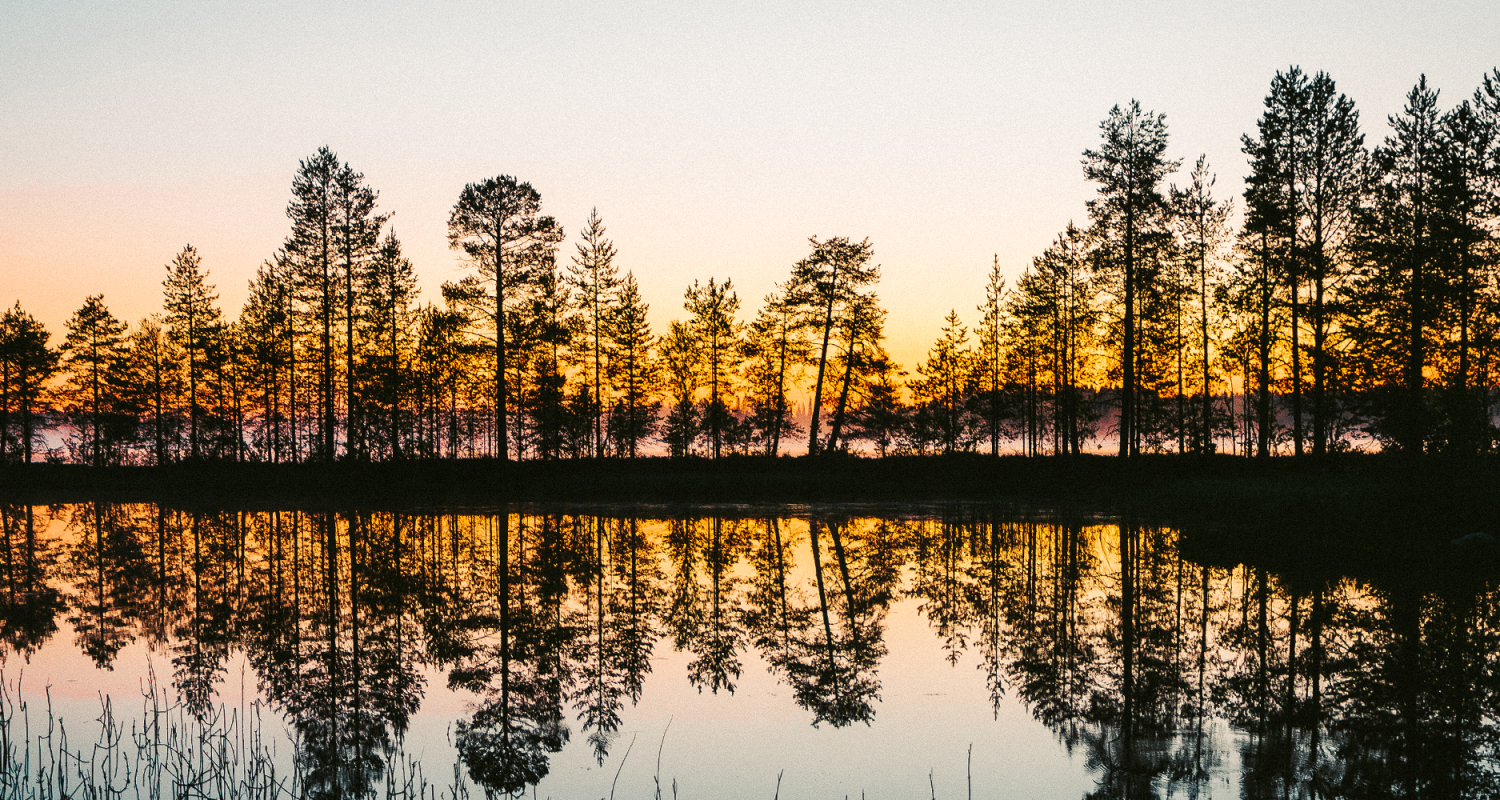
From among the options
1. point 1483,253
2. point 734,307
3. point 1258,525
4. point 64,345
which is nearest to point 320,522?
point 1258,525

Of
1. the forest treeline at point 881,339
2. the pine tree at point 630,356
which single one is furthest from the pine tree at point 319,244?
the pine tree at point 630,356

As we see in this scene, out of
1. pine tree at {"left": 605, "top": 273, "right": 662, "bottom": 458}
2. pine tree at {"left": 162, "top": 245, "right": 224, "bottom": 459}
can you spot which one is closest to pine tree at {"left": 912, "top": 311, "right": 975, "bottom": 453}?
pine tree at {"left": 605, "top": 273, "right": 662, "bottom": 458}

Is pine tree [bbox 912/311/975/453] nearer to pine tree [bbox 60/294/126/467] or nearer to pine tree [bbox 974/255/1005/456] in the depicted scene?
pine tree [bbox 974/255/1005/456]

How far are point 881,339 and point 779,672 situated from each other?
4226cm

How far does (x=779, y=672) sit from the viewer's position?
11.3m

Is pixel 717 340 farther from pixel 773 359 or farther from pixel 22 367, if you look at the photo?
pixel 22 367

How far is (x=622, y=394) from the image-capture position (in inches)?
2347

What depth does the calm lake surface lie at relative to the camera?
7.78 meters

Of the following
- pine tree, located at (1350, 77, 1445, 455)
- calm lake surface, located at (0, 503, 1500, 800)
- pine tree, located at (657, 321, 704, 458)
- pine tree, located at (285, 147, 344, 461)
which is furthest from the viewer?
pine tree, located at (657, 321, 704, 458)

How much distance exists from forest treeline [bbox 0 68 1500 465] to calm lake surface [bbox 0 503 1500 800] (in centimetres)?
1086

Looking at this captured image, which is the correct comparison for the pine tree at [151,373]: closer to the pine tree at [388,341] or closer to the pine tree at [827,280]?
the pine tree at [388,341]

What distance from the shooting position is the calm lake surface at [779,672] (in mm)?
7781

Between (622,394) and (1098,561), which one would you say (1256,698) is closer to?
(1098,561)

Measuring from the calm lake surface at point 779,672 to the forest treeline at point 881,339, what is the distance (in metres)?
10.9
